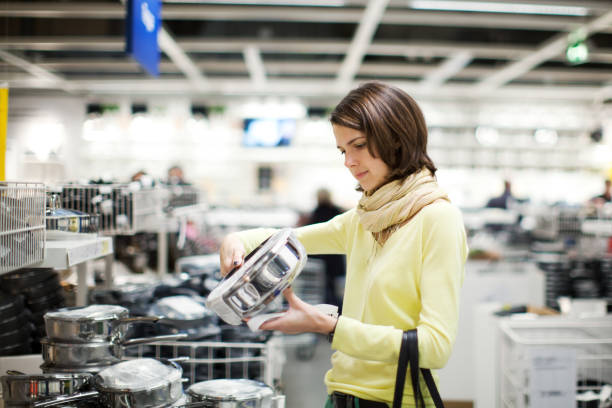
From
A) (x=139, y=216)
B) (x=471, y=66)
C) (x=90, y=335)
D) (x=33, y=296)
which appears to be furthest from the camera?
(x=471, y=66)

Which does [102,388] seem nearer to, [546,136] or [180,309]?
[180,309]

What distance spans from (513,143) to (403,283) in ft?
32.3

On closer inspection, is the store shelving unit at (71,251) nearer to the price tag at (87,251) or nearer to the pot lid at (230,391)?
the price tag at (87,251)

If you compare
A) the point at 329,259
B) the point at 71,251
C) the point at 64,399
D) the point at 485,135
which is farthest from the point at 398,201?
the point at 485,135

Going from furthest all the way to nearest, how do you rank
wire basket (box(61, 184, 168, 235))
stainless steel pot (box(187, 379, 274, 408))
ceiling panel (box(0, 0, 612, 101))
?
1. ceiling panel (box(0, 0, 612, 101))
2. wire basket (box(61, 184, 168, 235))
3. stainless steel pot (box(187, 379, 274, 408))

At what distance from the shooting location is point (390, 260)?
1.10 m

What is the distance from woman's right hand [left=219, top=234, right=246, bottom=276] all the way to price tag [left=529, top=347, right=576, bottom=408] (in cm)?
125

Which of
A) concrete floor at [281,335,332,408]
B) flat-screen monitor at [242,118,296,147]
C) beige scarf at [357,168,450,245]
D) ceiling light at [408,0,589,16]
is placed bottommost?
concrete floor at [281,335,332,408]

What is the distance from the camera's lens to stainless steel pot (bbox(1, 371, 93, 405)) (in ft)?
3.76

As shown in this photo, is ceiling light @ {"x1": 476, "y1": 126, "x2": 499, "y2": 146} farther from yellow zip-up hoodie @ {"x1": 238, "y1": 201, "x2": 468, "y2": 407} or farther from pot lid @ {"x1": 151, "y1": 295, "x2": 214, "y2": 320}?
yellow zip-up hoodie @ {"x1": 238, "y1": 201, "x2": 468, "y2": 407}

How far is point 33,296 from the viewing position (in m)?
1.78

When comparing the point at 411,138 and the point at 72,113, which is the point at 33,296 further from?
the point at 72,113

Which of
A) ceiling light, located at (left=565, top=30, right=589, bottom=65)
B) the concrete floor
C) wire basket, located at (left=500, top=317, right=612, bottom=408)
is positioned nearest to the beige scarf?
wire basket, located at (left=500, top=317, right=612, bottom=408)

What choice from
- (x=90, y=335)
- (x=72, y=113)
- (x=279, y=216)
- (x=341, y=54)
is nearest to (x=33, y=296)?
(x=90, y=335)
